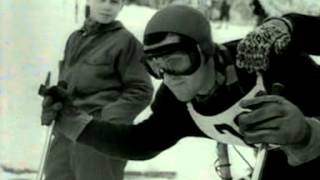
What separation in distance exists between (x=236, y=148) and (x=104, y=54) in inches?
15.7

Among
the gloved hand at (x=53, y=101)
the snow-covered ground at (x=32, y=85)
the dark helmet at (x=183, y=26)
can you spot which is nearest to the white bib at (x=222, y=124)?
the dark helmet at (x=183, y=26)

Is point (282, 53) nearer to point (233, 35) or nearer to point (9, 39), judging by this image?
point (233, 35)

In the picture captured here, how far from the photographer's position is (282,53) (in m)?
1.23

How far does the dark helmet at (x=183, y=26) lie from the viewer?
1.30 m

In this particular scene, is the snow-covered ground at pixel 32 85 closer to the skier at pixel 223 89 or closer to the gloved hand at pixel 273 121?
the skier at pixel 223 89

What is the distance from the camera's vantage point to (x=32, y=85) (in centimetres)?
237

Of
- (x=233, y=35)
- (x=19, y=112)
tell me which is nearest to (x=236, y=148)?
(x=233, y=35)

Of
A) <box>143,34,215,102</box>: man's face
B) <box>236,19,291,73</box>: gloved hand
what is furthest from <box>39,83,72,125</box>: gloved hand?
<box>236,19,291,73</box>: gloved hand

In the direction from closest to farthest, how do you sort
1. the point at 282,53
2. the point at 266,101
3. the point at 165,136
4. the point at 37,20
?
the point at 266,101 → the point at 282,53 → the point at 165,136 → the point at 37,20

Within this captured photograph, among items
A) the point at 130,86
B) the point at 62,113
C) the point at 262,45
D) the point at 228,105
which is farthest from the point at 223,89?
the point at 130,86

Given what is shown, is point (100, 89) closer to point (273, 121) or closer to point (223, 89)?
point (223, 89)

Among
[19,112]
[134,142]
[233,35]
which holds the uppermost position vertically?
[134,142]

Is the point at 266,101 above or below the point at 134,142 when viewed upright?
above

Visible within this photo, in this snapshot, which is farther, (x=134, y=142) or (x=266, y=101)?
(x=134, y=142)
